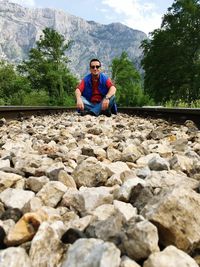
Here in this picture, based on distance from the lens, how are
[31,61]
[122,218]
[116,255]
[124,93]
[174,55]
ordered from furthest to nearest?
1. [124,93]
2. [31,61]
3. [174,55]
4. [122,218]
5. [116,255]

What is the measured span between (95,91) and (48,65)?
54832mm

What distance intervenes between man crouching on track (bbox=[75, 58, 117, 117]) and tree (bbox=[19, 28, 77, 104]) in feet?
177

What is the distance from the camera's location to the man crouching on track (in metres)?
7.98

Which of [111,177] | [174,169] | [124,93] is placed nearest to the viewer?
[111,177]

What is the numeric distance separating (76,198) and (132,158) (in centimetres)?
122

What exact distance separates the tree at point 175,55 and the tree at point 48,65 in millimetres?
19823

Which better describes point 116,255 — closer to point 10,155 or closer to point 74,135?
point 10,155

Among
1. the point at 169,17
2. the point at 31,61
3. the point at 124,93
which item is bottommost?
the point at 124,93

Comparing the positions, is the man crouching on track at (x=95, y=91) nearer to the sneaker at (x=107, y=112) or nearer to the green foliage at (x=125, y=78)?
the sneaker at (x=107, y=112)

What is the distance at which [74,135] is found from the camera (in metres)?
4.83

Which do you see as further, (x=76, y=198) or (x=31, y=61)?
(x=31, y=61)

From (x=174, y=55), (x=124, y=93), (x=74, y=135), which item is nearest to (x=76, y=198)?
(x=74, y=135)

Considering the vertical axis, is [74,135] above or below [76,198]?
below

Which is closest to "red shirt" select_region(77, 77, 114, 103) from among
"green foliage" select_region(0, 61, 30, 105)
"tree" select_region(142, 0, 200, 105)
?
"tree" select_region(142, 0, 200, 105)
